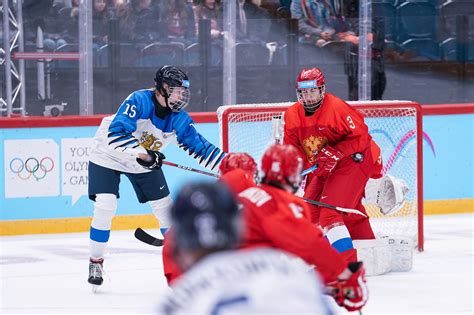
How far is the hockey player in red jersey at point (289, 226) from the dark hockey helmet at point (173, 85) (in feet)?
8.31

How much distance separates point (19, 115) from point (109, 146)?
2253mm

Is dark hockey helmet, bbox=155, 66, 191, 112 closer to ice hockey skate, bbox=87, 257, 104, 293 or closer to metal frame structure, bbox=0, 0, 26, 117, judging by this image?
ice hockey skate, bbox=87, 257, 104, 293

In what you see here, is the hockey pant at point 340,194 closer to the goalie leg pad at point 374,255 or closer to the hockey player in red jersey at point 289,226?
the goalie leg pad at point 374,255

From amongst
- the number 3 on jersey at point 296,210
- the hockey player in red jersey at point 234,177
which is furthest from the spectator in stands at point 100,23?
the number 3 on jersey at point 296,210

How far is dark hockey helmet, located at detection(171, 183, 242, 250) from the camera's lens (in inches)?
84.4

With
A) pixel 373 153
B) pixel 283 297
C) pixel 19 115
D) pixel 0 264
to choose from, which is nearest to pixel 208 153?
pixel 373 153

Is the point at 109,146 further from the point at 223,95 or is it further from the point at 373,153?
the point at 223,95

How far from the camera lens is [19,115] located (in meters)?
7.65

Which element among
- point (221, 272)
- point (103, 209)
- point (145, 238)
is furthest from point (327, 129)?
point (221, 272)

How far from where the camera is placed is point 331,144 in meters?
5.58

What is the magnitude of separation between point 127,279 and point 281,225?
358 centimetres

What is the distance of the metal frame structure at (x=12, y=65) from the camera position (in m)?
7.62

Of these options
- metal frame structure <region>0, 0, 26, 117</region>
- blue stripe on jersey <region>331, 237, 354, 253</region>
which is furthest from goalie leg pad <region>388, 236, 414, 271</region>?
metal frame structure <region>0, 0, 26, 117</region>

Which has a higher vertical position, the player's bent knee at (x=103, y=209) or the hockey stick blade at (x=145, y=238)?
the player's bent knee at (x=103, y=209)
